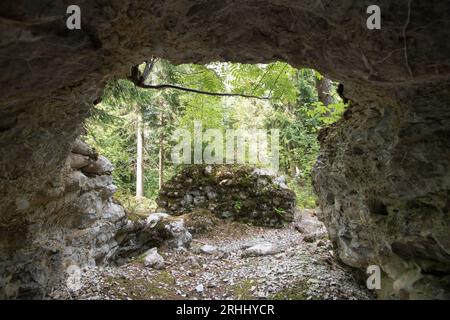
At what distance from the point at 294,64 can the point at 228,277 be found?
466 centimetres

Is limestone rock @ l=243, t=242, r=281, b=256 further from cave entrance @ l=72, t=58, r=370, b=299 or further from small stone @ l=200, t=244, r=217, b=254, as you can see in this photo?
small stone @ l=200, t=244, r=217, b=254

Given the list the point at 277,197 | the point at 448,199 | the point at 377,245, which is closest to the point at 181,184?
the point at 277,197

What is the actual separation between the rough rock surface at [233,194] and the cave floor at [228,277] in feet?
11.1

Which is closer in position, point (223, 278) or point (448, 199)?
point (448, 199)

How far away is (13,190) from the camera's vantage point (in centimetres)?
416

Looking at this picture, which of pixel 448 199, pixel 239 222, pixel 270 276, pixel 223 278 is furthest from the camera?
pixel 239 222

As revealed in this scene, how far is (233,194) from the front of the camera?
12.3m

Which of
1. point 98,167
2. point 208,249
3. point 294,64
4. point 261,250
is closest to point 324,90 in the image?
point 261,250

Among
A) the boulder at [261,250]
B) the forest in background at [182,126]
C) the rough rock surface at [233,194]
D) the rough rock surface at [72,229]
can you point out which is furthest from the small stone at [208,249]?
the forest in background at [182,126]

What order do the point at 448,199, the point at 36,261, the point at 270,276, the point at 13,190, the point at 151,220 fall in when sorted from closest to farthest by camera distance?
the point at 448,199 < the point at 13,190 < the point at 36,261 < the point at 270,276 < the point at 151,220

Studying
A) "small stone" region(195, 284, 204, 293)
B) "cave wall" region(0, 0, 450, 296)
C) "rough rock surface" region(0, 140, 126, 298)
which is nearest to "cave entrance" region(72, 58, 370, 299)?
"small stone" region(195, 284, 204, 293)

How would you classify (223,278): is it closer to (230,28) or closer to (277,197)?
(230,28)

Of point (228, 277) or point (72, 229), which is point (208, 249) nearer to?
point (228, 277)

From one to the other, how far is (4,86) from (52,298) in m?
3.59
